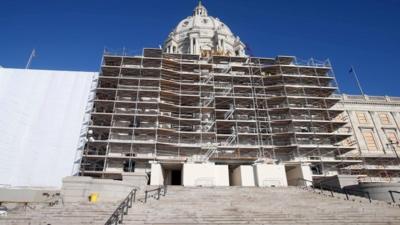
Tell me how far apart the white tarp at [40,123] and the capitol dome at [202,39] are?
26.5 metres

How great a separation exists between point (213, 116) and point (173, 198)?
59.6ft

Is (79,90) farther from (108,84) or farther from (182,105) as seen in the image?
(182,105)

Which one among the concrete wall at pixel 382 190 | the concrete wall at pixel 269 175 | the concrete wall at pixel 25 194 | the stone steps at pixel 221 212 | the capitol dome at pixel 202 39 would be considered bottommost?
the stone steps at pixel 221 212

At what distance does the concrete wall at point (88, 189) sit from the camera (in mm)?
18500

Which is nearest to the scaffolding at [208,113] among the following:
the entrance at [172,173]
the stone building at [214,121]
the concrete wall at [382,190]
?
the stone building at [214,121]

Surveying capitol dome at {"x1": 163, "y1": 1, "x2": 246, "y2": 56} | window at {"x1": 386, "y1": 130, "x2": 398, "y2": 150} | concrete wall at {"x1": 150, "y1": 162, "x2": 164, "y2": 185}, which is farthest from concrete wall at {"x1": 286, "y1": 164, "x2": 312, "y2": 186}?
capitol dome at {"x1": 163, "y1": 1, "x2": 246, "y2": 56}

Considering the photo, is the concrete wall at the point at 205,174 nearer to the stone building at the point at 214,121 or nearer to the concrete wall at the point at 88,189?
the stone building at the point at 214,121

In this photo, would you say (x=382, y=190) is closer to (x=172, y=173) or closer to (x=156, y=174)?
(x=156, y=174)

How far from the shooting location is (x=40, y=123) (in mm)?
30266

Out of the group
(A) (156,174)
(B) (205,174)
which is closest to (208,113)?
(B) (205,174)

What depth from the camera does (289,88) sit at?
36.5 m

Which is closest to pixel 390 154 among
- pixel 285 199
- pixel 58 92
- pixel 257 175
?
pixel 257 175

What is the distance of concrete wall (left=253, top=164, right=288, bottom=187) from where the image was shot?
26.5 meters

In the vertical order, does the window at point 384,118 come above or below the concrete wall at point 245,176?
above
